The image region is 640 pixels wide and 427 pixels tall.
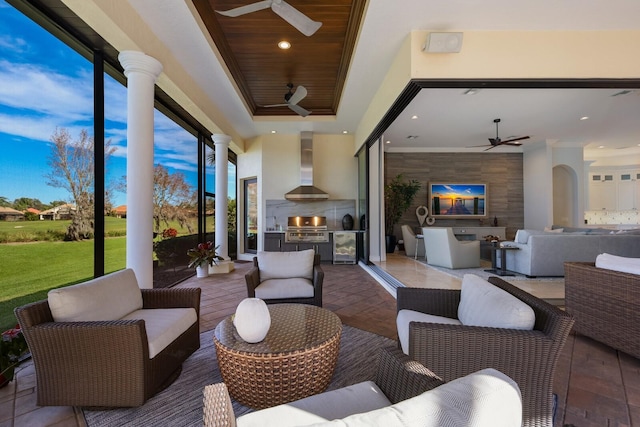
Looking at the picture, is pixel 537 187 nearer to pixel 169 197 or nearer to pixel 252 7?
pixel 252 7

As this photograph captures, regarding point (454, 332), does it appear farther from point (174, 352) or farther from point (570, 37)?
point (570, 37)

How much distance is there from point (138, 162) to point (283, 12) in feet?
6.62

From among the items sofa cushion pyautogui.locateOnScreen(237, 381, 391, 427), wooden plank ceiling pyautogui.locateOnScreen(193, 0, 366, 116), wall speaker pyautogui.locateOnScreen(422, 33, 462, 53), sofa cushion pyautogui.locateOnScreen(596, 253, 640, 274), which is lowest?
sofa cushion pyautogui.locateOnScreen(237, 381, 391, 427)

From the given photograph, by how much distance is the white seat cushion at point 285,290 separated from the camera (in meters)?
2.85

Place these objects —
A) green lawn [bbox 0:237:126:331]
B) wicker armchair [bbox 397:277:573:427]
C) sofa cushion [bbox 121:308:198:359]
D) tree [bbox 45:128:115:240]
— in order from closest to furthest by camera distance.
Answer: wicker armchair [bbox 397:277:573:427], sofa cushion [bbox 121:308:198:359], green lawn [bbox 0:237:126:331], tree [bbox 45:128:115:240]

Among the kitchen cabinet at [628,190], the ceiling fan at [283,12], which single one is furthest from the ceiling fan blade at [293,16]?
the kitchen cabinet at [628,190]

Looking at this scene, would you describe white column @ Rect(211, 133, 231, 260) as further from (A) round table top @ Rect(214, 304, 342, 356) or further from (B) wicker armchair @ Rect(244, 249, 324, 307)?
(A) round table top @ Rect(214, 304, 342, 356)

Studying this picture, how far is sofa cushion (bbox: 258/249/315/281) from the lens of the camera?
10.8 feet

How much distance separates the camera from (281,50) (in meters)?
3.87

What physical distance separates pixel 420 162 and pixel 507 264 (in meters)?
4.26

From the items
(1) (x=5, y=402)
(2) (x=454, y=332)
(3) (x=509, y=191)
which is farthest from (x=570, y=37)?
(3) (x=509, y=191)

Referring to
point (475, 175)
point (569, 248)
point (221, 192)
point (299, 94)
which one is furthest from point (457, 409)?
point (475, 175)

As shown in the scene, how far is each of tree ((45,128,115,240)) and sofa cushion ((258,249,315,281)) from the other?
5.73ft

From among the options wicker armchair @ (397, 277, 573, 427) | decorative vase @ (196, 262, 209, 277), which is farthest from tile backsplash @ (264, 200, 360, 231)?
wicker armchair @ (397, 277, 573, 427)
